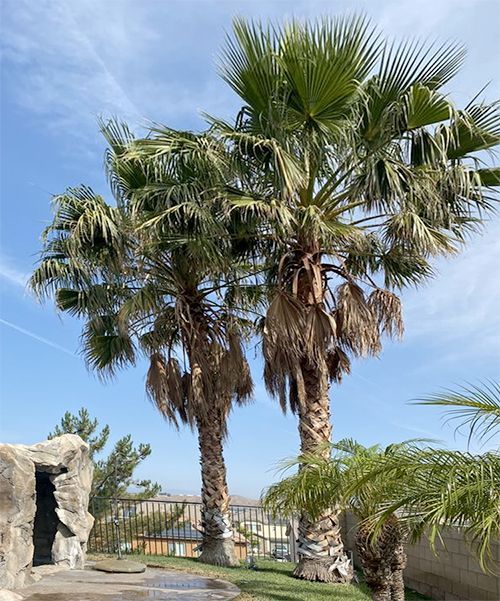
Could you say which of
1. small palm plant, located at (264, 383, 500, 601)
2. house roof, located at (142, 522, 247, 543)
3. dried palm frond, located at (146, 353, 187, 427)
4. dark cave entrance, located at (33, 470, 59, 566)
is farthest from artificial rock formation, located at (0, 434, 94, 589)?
small palm plant, located at (264, 383, 500, 601)

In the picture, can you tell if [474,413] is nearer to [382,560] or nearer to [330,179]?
[382,560]

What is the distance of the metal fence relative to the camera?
16625 mm

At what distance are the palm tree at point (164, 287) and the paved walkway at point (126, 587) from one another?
2.31 m

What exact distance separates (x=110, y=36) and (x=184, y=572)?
9111 mm

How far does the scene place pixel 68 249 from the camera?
11977mm

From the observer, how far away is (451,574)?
11359 millimetres

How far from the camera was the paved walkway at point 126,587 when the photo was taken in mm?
9070

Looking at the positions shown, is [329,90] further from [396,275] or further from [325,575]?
[325,575]

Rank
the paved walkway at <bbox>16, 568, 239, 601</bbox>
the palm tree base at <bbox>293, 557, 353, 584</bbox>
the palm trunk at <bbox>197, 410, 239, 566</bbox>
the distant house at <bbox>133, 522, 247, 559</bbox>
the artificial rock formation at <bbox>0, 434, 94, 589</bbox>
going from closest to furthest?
the paved walkway at <bbox>16, 568, 239, 601</bbox>, the artificial rock formation at <bbox>0, 434, 94, 589</bbox>, the palm tree base at <bbox>293, 557, 353, 584</bbox>, the palm trunk at <bbox>197, 410, 239, 566</bbox>, the distant house at <bbox>133, 522, 247, 559</bbox>

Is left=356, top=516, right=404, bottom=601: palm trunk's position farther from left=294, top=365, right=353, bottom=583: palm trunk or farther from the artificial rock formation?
the artificial rock formation

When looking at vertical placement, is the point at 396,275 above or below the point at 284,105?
below

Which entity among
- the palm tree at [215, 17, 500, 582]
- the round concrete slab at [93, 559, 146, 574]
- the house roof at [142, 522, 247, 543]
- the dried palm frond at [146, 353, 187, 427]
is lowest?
the round concrete slab at [93, 559, 146, 574]

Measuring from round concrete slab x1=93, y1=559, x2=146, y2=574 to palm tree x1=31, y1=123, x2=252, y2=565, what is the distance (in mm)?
1634

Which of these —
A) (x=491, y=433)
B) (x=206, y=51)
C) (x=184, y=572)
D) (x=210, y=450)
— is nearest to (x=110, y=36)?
(x=206, y=51)
